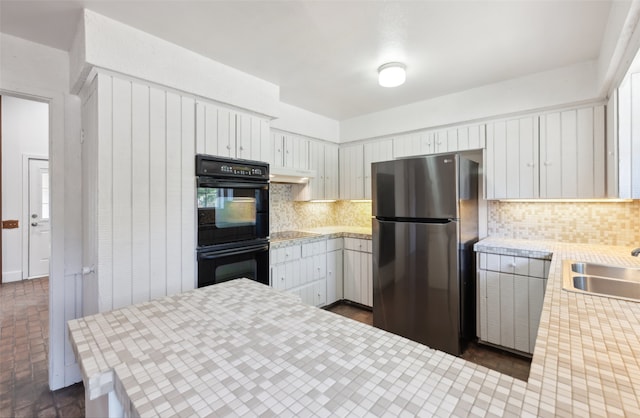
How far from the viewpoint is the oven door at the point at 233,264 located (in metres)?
2.24

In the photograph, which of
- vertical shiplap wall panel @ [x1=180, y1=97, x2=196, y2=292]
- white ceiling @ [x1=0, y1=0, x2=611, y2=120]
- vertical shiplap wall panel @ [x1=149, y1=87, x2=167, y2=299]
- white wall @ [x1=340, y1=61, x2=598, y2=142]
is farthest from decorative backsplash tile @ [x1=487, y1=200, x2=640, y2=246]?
vertical shiplap wall panel @ [x1=149, y1=87, x2=167, y2=299]

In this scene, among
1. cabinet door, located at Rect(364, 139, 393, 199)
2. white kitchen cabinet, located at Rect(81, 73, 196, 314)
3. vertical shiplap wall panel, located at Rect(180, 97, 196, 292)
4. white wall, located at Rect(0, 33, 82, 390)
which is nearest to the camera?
white kitchen cabinet, located at Rect(81, 73, 196, 314)

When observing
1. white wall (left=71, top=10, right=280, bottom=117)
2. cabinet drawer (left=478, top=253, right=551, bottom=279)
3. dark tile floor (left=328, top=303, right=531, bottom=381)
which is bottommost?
dark tile floor (left=328, top=303, right=531, bottom=381)

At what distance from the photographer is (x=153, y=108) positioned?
2.00 meters

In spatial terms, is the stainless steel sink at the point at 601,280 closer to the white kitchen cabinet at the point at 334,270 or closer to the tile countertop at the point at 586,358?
the tile countertop at the point at 586,358

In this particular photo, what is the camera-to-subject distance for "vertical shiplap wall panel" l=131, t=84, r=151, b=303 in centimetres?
191

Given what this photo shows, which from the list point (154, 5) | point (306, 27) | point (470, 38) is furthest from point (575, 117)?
point (154, 5)

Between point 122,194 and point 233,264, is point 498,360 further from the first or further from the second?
point 122,194

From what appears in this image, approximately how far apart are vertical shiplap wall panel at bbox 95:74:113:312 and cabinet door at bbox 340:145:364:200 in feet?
9.02

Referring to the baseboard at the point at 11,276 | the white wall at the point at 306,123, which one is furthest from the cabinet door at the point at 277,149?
the baseboard at the point at 11,276

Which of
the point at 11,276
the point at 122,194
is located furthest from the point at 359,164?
the point at 11,276

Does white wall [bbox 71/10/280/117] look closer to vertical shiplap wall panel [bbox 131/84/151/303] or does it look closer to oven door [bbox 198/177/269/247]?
vertical shiplap wall panel [bbox 131/84/151/303]

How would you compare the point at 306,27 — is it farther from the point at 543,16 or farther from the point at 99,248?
the point at 99,248

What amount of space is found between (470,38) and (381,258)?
6.34 feet
